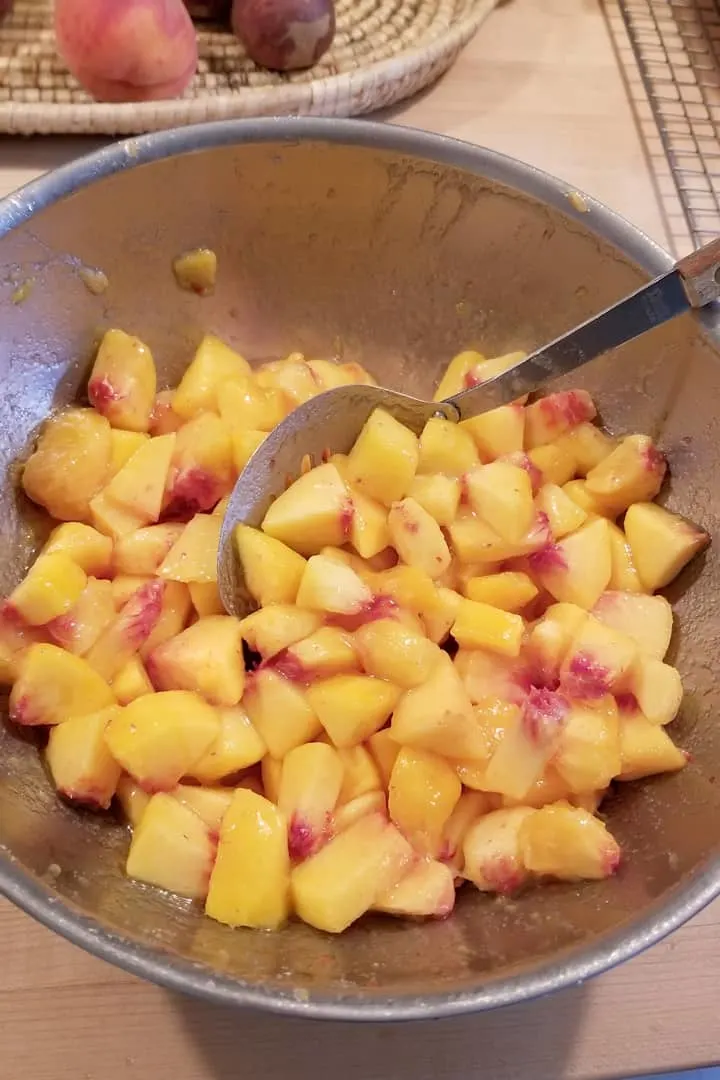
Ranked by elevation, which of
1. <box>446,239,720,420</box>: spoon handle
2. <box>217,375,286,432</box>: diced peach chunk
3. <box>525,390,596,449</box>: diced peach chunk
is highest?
<box>446,239,720,420</box>: spoon handle

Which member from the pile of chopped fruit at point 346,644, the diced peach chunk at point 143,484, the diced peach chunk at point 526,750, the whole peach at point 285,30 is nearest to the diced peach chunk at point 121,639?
the pile of chopped fruit at point 346,644

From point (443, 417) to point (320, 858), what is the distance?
444 mm

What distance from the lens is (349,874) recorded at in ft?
2.10

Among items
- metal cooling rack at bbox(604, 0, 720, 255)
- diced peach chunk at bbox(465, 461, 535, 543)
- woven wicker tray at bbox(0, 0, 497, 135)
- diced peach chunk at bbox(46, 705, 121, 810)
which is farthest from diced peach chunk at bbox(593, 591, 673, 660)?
woven wicker tray at bbox(0, 0, 497, 135)

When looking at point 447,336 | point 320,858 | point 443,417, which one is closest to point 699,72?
point 447,336

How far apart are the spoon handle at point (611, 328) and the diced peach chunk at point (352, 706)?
31cm

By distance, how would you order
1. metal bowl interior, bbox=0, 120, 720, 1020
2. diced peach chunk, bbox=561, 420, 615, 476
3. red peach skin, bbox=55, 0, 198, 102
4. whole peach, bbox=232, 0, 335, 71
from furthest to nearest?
whole peach, bbox=232, 0, 335, 71 < red peach skin, bbox=55, 0, 198, 102 < diced peach chunk, bbox=561, 420, 615, 476 < metal bowl interior, bbox=0, 120, 720, 1020

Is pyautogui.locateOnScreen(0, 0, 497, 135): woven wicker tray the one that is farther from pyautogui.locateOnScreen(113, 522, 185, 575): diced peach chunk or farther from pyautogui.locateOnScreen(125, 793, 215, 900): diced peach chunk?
pyautogui.locateOnScreen(125, 793, 215, 900): diced peach chunk

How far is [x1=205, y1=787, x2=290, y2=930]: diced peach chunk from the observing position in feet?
2.10

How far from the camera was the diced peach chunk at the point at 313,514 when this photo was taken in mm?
816

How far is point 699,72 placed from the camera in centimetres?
144

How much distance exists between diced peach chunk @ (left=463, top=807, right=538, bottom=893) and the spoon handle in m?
0.39

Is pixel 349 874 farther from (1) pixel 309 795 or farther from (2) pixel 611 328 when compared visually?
(2) pixel 611 328

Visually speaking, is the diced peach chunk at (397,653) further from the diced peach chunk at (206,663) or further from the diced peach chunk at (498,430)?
the diced peach chunk at (498,430)
